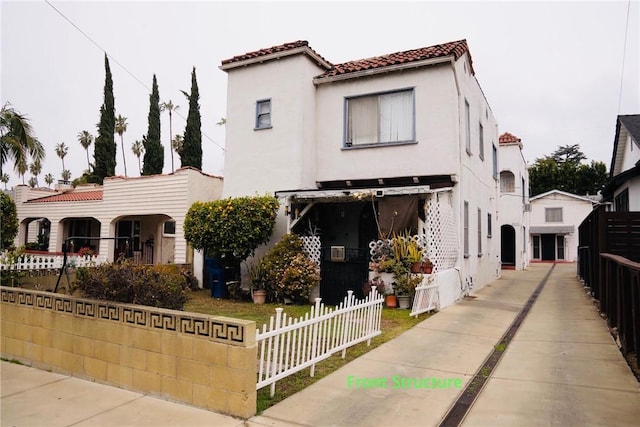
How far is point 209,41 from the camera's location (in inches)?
628

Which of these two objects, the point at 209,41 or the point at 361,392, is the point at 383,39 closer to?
the point at 209,41

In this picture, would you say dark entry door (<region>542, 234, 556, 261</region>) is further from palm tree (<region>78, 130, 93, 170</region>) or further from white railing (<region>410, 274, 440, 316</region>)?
palm tree (<region>78, 130, 93, 170</region>)

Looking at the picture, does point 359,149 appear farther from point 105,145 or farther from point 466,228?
point 105,145

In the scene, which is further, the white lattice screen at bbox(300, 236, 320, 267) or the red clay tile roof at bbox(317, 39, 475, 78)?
the red clay tile roof at bbox(317, 39, 475, 78)

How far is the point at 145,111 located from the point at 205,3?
1064 inches

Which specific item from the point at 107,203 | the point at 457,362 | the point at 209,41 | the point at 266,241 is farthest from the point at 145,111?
the point at 457,362

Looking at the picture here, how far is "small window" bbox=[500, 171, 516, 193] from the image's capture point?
26872mm

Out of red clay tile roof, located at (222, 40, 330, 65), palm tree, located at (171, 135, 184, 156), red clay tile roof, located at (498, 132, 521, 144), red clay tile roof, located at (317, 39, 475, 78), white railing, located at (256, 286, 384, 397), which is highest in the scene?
palm tree, located at (171, 135, 184, 156)

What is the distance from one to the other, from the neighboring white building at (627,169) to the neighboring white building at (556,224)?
17.3 metres

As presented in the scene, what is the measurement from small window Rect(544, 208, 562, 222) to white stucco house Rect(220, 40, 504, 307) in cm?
2776

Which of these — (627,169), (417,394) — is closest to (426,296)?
(417,394)

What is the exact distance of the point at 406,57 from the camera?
1291 centimetres

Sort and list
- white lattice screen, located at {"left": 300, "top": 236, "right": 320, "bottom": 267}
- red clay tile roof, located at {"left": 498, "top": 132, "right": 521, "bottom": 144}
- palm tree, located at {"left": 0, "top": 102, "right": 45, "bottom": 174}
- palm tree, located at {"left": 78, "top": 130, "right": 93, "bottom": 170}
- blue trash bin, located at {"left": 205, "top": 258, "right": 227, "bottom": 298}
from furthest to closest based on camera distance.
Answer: palm tree, located at {"left": 78, "top": 130, "right": 93, "bottom": 170}
red clay tile roof, located at {"left": 498, "top": 132, "right": 521, "bottom": 144}
palm tree, located at {"left": 0, "top": 102, "right": 45, "bottom": 174}
blue trash bin, located at {"left": 205, "top": 258, "right": 227, "bottom": 298}
white lattice screen, located at {"left": 300, "top": 236, "right": 320, "bottom": 267}

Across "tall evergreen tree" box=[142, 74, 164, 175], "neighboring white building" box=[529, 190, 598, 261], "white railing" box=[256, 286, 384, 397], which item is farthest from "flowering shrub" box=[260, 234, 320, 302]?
"neighboring white building" box=[529, 190, 598, 261]
